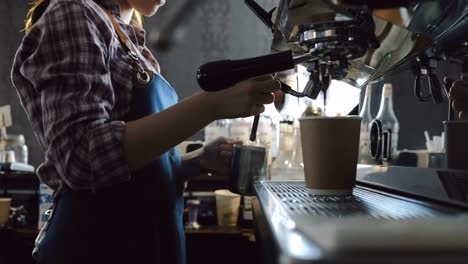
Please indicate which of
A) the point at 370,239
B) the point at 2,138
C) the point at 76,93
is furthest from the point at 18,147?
the point at 370,239

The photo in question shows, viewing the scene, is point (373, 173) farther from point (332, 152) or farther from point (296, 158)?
point (296, 158)

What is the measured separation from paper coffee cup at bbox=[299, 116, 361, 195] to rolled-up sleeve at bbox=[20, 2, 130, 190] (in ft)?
0.79

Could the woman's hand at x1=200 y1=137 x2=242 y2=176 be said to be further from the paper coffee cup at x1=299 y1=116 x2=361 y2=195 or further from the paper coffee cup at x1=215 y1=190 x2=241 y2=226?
the paper coffee cup at x1=215 y1=190 x2=241 y2=226

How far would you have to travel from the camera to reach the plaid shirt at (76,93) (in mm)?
601

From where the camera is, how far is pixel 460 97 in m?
0.50

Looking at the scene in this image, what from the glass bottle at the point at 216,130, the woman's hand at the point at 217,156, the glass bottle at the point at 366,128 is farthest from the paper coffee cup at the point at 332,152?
the glass bottle at the point at 216,130

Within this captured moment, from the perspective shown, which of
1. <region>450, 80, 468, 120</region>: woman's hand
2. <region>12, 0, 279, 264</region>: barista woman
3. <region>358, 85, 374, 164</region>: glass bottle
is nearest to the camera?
<region>450, 80, 468, 120</region>: woman's hand

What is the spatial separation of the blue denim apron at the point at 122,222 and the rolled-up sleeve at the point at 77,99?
6 cm

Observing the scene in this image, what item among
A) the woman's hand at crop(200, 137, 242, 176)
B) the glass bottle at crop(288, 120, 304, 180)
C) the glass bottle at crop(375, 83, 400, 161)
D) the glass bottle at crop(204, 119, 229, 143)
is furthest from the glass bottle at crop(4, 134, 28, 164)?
the glass bottle at crop(375, 83, 400, 161)

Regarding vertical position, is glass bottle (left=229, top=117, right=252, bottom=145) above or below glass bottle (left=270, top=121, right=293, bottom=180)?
above

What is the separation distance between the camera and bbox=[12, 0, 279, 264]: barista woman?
1.97 feet

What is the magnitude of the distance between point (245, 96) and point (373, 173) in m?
0.25

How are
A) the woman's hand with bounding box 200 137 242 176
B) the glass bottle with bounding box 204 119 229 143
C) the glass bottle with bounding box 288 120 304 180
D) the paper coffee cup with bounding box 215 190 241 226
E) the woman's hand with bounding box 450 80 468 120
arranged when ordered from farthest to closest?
the glass bottle with bounding box 204 119 229 143, the paper coffee cup with bounding box 215 190 241 226, the glass bottle with bounding box 288 120 304 180, the woman's hand with bounding box 200 137 242 176, the woman's hand with bounding box 450 80 468 120

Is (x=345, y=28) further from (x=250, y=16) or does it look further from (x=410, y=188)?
(x=250, y=16)
